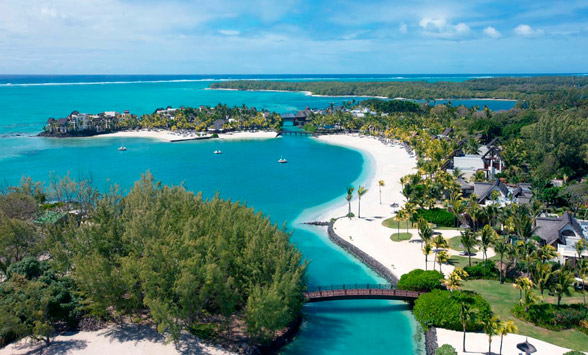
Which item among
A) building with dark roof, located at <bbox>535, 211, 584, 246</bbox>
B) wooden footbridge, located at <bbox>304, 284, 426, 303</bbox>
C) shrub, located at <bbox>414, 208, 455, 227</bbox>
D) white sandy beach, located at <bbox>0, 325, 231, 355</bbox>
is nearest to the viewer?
white sandy beach, located at <bbox>0, 325, 231, 355</bbox>

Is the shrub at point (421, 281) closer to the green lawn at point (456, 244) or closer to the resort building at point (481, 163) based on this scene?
the green lawn at point (456, 244)

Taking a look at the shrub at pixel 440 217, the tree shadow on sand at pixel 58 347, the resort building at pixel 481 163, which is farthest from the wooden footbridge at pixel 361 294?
the resort building at pixel 481 163

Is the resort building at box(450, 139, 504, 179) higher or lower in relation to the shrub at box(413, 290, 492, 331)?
higher

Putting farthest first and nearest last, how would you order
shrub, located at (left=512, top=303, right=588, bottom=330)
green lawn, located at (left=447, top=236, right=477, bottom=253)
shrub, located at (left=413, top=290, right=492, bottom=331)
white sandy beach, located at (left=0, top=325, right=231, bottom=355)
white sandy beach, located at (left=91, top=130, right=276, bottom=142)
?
white sandy beach, located at (left=91, top=130, right=276, bottom=142)
green lawn, located at (left=447, top=236, right=477, bottom=253)
shrub, located at (left=413, top=290, right=492, bottom=331)
shrub, located at (left=512, top=303, right=588, bottom=330)
white sandy beach, located at (left=0, top=325, right=231, bottom=355)

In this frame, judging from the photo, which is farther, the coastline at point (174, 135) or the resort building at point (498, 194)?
the coastline at point (174, 135)

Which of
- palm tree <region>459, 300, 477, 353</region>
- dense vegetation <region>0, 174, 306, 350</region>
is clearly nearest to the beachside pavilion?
palm tree <region>459, 300, 477, 353</region>

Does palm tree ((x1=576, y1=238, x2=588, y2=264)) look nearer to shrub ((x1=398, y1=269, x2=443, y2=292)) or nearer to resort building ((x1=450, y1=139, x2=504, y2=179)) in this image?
shrub ((x1=398, y1=269, x2=443, y2=292))
